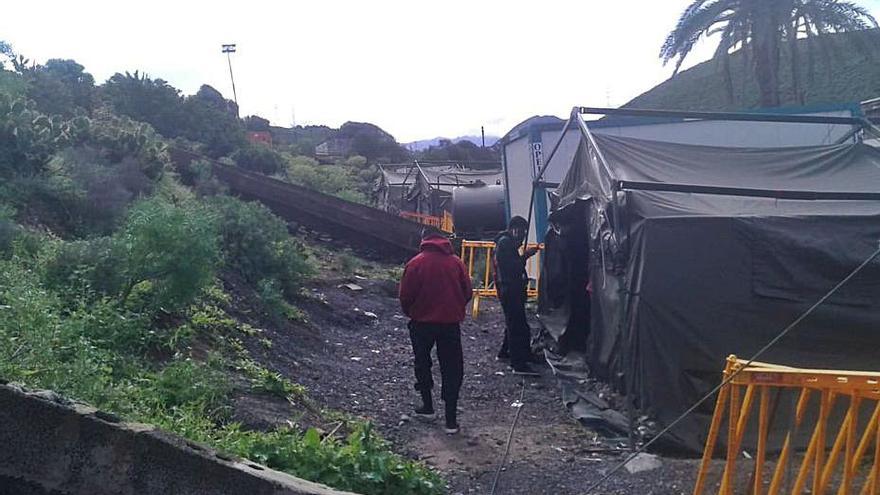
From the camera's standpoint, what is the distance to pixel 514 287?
9.83m

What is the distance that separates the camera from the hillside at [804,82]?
1950cm

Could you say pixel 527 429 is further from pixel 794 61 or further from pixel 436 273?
pixel 794 61

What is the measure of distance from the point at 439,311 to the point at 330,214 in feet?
47.9

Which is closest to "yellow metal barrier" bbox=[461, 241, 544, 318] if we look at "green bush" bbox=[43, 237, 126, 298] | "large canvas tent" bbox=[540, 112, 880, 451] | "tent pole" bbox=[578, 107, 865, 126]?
"tent pole" bbox=[578, 107, 865, 126]

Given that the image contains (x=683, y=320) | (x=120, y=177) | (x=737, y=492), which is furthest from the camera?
(x=120, y=177)

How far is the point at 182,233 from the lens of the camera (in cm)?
754

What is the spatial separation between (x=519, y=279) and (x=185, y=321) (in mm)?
3665

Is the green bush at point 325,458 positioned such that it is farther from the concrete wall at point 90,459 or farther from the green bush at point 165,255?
the green bush at point 165,255

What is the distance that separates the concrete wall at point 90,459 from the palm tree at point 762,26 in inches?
667

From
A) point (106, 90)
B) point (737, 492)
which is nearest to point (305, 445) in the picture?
point (737, 492)

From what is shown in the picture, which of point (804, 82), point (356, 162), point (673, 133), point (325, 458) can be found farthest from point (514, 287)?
point (356, 162)

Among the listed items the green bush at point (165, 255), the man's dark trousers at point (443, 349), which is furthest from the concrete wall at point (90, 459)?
the man's dark trousers at point (443, 349)

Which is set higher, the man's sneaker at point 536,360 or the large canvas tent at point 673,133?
the large canvas tent at point 673,133

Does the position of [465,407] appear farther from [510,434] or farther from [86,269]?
[86,269]
